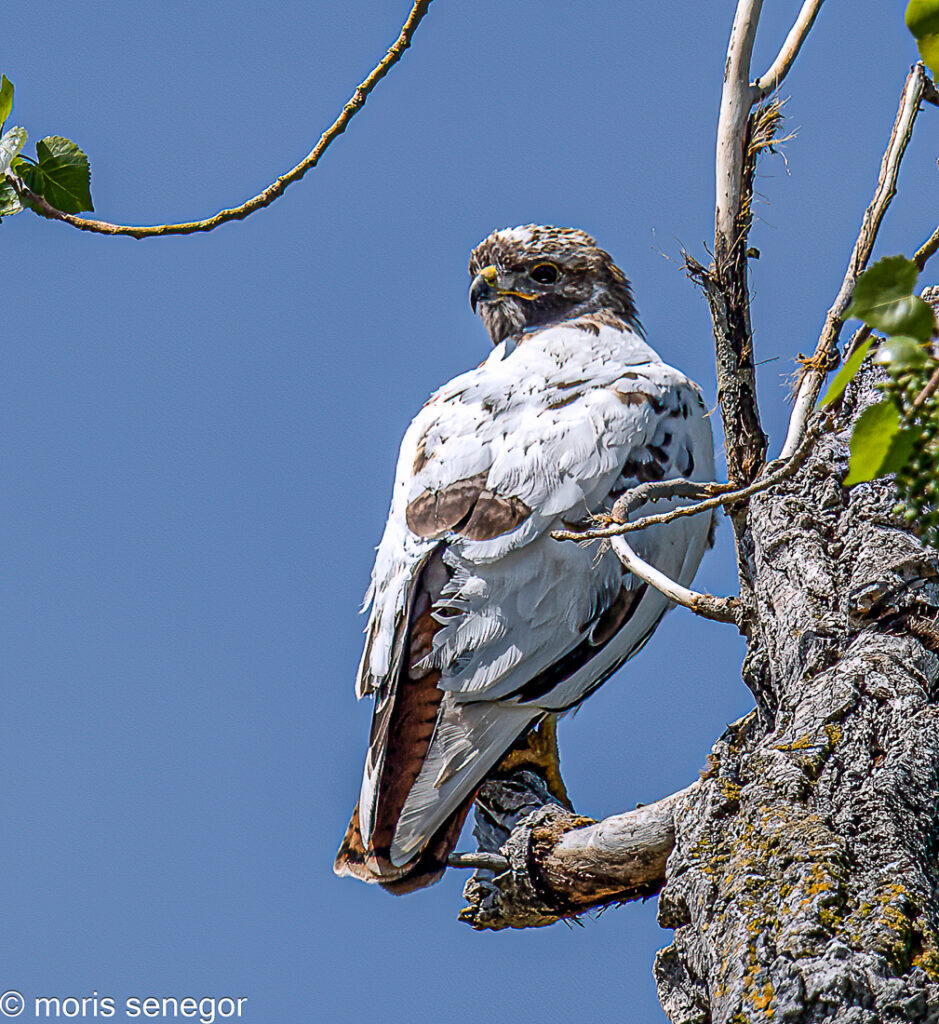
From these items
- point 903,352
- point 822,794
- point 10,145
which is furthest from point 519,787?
point 903,352

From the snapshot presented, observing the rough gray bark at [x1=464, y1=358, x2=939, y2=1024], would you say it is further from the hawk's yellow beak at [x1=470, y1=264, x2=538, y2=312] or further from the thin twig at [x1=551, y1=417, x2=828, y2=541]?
the hawk's yellow beak at [x1=470, y1=264, x2=538, y2=312]

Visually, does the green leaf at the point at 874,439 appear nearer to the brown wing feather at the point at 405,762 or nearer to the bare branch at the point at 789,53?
the bare branch at the point at 789,53

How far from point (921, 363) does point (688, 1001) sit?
140 cm

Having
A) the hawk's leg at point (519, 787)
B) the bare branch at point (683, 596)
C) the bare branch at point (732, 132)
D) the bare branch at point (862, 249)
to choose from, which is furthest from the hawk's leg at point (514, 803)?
the bare branch at point (732, 132)

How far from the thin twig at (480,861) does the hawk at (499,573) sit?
47 millimetres

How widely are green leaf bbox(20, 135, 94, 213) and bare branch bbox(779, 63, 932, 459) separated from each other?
1525mm

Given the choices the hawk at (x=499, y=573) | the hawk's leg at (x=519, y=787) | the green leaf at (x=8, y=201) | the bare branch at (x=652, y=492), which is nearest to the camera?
the green leaf at (x=8, y=201)

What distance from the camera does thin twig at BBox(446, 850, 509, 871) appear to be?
374cm

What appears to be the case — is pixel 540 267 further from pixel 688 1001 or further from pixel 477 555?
pixel 688 1001

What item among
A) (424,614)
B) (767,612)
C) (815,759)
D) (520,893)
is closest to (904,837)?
(815,759)

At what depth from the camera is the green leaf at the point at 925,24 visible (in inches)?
55.9

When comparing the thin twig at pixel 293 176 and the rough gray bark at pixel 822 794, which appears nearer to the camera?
the rough gray bark at pixel 822 794

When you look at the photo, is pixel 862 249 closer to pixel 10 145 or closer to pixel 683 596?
pixel 683 596

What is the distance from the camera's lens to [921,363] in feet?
4.65
